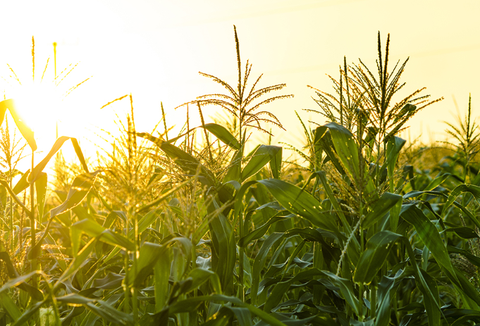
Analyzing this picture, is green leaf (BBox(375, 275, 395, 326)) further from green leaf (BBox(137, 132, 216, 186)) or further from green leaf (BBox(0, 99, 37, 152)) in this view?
green leaf (BBox(0, 99, 37, 152))

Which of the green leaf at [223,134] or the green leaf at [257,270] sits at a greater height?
the green leaf at [223,134]

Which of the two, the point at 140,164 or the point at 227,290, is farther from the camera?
the point at 227,290

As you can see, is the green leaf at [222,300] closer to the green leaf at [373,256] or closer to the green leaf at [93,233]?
the green leaf at [93,233]

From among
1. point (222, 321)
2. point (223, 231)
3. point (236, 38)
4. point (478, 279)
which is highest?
point (236, 38)

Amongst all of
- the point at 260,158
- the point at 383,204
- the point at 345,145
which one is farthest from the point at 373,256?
the point at 260,158

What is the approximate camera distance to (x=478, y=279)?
2.71 m

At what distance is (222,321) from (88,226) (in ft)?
2.01

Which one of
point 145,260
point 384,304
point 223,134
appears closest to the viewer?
point 145,260

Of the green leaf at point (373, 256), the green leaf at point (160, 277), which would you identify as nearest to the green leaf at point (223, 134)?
the green leaf at point (160, 277)

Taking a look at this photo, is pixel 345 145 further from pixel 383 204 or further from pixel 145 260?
pixel 145 260

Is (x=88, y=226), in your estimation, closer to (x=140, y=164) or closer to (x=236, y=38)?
(x=140, y=164)

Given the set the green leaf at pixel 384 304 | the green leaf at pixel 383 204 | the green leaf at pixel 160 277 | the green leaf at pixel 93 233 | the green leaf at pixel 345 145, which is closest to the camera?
the green leaf at pixel 93 233

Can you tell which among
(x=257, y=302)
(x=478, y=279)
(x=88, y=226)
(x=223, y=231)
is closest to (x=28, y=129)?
(x=88, y=226)

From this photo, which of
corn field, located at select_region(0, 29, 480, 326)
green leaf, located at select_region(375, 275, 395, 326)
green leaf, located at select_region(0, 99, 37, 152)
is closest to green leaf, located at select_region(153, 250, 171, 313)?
corn field, located at select_region(0, 29, 480, 326)
